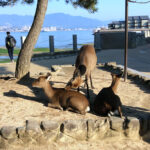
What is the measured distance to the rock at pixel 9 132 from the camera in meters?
4.16

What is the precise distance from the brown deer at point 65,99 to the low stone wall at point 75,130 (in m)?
0.44

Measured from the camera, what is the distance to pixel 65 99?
5.03 meters

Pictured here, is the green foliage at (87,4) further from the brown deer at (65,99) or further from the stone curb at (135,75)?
the brown deer at (65,99)

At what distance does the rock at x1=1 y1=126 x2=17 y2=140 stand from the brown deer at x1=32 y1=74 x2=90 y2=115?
3.86ft

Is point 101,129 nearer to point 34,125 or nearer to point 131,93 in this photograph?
point 34,125

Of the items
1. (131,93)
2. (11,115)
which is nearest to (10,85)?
(11,115)

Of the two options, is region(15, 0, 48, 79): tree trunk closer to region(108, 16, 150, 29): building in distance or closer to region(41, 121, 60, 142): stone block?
region(41, 121, 60, 142): stone block

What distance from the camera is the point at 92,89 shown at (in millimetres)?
6746

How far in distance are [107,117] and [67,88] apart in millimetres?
1058

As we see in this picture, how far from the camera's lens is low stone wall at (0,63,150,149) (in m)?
4.20

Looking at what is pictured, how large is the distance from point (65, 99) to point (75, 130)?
2.76ft

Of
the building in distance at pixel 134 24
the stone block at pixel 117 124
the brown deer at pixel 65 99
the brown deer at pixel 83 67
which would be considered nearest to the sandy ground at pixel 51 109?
the brown deer at pixel 65 99

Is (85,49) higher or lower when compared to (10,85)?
higher

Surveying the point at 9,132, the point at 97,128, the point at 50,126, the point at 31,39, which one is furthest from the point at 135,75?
the point at 9,132
